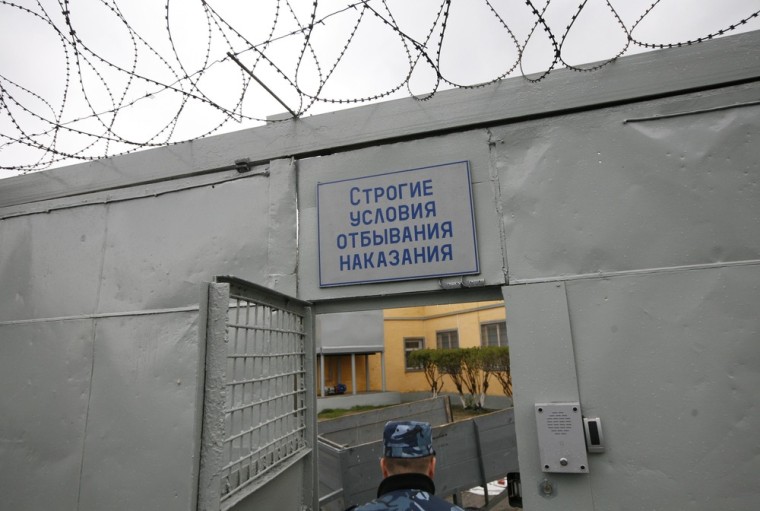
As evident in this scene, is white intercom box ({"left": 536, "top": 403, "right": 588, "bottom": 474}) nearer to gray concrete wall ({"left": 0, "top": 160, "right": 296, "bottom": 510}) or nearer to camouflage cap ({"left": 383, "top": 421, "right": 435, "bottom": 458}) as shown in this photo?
camouflage cap ({"left": 383, "top": 421, "right": 435, "bottom": 458})

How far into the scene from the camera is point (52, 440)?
4.08m

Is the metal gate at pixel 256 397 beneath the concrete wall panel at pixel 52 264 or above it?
beneath

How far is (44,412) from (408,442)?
3.79 m

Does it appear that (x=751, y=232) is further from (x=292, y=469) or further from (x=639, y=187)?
(x=292, y=469)

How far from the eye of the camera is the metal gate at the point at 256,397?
2.05 meters

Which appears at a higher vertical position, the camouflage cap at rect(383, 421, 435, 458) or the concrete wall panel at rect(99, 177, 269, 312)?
the concrete wall panel at rect(99, 177, 269, 312)

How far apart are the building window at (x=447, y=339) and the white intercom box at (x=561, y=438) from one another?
689 inches

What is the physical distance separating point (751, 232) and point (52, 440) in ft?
19.2

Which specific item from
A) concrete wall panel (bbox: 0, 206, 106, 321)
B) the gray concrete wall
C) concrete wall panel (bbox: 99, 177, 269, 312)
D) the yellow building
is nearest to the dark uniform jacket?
the gray concrete wall

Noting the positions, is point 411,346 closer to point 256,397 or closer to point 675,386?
point 256,397

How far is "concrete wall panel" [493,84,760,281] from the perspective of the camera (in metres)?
2.91

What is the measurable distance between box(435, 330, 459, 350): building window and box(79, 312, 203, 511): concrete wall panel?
682 inches

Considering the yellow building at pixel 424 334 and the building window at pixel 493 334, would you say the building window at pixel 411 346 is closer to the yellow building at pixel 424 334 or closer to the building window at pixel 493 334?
the yellow building at pixel 424 334

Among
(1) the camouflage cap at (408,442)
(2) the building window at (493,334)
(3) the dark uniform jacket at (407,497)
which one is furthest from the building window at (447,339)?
(3) the dark uniform jacket at (407,497)
